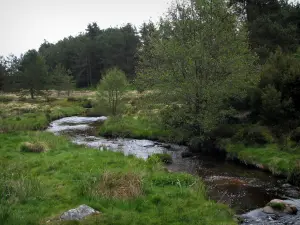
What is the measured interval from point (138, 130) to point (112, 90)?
1110 cm

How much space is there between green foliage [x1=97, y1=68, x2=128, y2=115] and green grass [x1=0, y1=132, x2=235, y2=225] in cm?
2707

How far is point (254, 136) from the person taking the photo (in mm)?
27312

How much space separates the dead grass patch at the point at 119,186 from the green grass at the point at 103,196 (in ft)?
0.15

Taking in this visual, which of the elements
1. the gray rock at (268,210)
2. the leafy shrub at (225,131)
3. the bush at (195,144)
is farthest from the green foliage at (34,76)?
the gray rock at (268,210)

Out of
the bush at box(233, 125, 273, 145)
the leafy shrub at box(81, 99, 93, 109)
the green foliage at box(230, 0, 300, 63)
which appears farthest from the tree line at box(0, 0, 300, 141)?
the leafy shrub at box(81, 99, 93, 109)

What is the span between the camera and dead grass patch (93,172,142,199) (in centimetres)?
1455

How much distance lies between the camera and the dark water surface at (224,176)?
17.7 meters

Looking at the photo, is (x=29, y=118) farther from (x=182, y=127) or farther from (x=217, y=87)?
(x=217, y=87)

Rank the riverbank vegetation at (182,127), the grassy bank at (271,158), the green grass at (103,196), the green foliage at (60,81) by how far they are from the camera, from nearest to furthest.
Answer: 1. the green grass at (103,196)
2. the riverbank vegetation at (182,127)
3. the grassy bank at (271,158)
4. the green foliage at (60,81)

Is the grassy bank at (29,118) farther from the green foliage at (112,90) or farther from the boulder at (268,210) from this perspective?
the boulder at (268,210)

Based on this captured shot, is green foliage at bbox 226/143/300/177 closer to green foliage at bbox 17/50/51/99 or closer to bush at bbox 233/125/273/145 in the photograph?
bush at bbox 233/125/273/145

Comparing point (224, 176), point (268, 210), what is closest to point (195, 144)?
point (224, 176)

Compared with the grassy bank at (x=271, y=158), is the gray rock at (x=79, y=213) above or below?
above

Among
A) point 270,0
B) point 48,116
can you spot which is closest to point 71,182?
point 48,116
